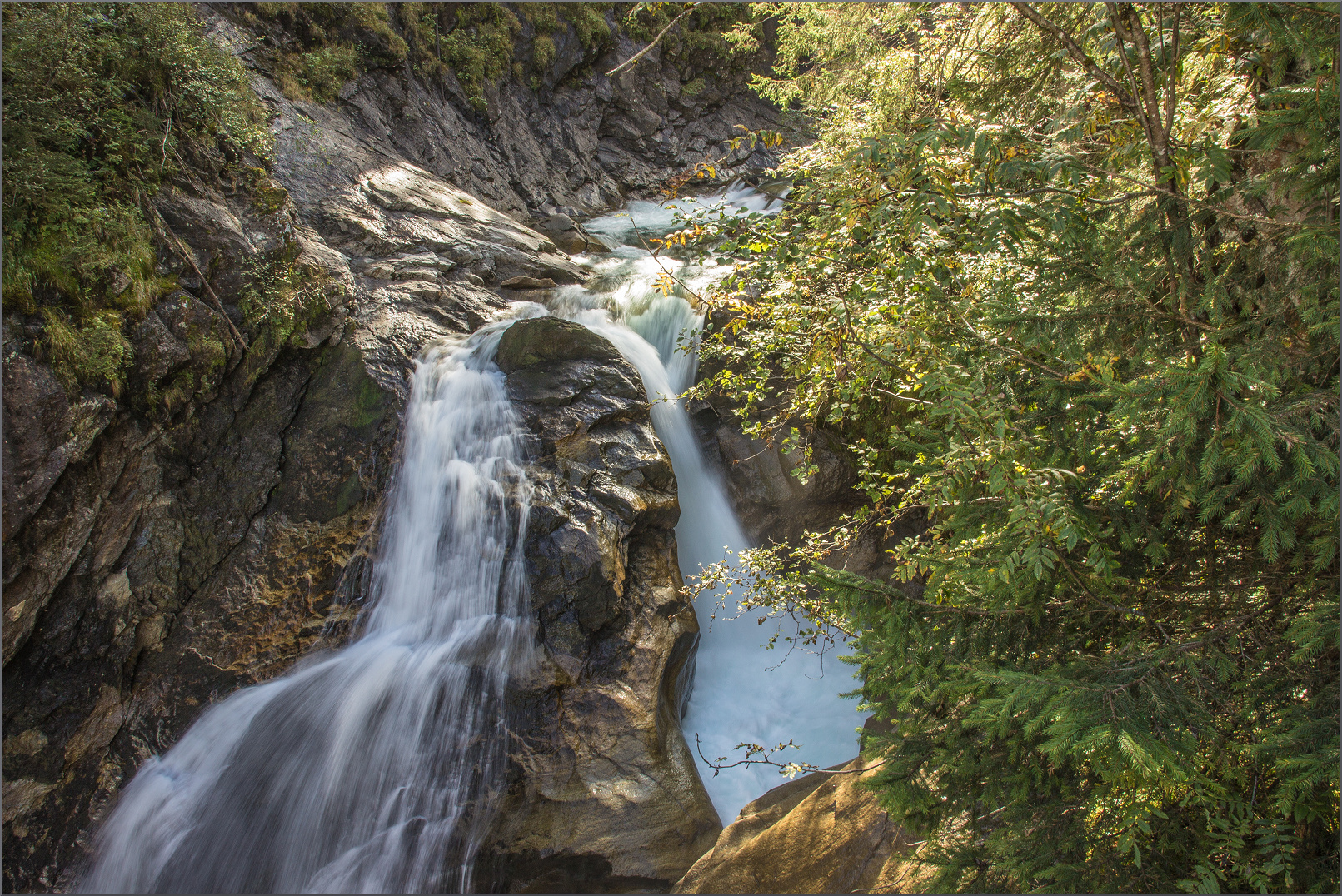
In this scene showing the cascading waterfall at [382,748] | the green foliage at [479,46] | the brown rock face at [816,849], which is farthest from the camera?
the green foliage at [479,46]

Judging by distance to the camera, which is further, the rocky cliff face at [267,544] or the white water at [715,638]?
the white water at [715,638]

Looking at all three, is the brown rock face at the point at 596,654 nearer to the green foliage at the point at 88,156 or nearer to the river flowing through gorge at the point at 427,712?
the river flowing through gorge at the point at 427,712

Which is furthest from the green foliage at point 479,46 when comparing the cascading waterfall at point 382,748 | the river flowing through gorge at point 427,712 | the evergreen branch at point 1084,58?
the evergreen branch at point 1084,58

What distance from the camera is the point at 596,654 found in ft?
18.5

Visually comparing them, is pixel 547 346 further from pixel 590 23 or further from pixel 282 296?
pixel 590 23

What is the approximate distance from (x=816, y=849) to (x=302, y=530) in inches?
208

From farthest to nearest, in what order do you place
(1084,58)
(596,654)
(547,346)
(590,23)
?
(590,23), (547,346), (596,654), (1084,58)

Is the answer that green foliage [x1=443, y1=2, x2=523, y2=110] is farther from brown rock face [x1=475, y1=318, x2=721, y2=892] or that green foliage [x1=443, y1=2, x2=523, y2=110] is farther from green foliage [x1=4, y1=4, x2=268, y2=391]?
brown rock face [x1=475, y1=318, x2=721, y2=892]

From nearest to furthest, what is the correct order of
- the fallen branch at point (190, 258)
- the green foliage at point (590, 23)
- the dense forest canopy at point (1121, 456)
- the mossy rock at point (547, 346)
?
the dense forest canopy at point (1121, 456), the fallen branch at point (190, 258), the mossy rock at point (547, 346), the green foliage at point (590, 23)

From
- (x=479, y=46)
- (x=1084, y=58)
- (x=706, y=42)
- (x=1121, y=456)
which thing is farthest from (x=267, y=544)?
(x=706, y=42)

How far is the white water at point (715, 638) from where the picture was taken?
6.14 metres

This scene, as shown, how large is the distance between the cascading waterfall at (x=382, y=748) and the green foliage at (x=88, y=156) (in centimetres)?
278

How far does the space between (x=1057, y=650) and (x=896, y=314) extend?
1.84 m

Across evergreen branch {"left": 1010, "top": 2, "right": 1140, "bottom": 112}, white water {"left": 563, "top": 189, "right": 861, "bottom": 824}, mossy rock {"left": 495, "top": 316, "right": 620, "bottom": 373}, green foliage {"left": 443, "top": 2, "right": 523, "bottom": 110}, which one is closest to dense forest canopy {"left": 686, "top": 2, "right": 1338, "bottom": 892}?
evergreen branch {"left": 1010, "top": 2, "right": 1140, "bottom": 112}
